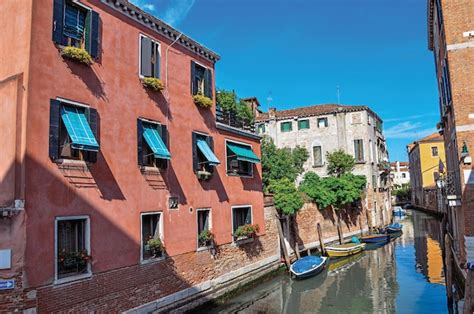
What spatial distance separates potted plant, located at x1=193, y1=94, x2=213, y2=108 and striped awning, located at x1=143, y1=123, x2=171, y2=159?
2059 mm

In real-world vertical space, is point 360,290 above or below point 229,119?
below

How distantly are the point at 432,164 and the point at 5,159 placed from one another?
48.9 meters

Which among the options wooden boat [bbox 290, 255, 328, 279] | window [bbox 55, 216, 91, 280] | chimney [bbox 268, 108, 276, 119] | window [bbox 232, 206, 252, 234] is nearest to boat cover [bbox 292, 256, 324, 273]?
wooden boat [bbox 290, 255, 328, 279]

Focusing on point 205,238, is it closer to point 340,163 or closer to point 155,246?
point 155,246

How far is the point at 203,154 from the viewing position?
39.1 ft

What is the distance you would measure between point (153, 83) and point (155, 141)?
58.6 inches

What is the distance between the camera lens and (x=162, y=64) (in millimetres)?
10852

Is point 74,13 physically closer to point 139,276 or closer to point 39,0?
point 39,0

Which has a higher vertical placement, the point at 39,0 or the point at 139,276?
the point at 39,0

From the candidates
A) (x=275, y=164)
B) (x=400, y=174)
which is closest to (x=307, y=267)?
(x=275, y=164)

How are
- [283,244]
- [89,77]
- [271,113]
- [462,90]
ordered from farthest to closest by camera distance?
[271,113]
[283,244]
[462,90]
[89,77]

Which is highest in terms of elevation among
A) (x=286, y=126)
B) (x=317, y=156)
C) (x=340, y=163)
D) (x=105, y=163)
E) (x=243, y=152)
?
(x=286, y=126)

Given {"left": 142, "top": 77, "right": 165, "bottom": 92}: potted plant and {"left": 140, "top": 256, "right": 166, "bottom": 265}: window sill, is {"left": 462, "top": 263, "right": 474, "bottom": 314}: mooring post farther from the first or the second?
{"left": 142, "top": 77, "right": 165, "bottom": 92}: potted plant

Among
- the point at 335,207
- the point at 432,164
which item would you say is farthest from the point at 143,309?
the point at 432,164
